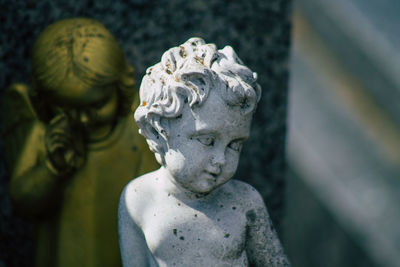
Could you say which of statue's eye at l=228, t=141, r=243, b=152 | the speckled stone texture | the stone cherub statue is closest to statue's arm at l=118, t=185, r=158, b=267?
the stone cherub statue

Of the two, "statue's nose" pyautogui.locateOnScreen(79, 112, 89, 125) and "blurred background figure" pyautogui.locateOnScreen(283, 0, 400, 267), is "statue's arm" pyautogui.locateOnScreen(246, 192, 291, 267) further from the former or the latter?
"blurred background figure" pyautogui.locateOnScreen(283, 0, 400, 267)

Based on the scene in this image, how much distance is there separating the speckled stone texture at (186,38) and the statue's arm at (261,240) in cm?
94

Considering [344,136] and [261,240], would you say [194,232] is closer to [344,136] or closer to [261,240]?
[261,240]

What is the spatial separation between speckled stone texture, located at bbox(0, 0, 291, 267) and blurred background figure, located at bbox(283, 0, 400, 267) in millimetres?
1236

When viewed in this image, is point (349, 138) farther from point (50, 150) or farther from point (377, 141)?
point (50, 150)

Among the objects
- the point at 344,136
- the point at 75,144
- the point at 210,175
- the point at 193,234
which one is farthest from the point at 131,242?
the point at 344,136

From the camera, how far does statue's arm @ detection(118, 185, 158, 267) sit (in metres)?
1.53

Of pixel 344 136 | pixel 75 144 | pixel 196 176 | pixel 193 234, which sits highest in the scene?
pixel 196 176

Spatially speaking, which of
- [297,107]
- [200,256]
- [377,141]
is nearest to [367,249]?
[377,141]

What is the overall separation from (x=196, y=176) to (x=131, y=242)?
0.87 feet

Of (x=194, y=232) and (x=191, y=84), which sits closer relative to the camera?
(x=191, y=84)

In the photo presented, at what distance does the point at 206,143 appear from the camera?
1376 millimetres

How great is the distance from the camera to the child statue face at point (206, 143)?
134cm

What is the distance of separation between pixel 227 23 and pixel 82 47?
0.76 m
